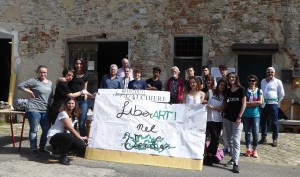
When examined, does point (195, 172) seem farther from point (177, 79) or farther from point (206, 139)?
point (177, 79)

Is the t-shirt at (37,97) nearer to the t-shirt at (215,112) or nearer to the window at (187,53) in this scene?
the t-shirt at (215,112)

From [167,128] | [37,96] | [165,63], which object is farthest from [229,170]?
[165,63]

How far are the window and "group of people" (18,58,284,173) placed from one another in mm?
3765

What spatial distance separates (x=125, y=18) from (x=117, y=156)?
21.2ft

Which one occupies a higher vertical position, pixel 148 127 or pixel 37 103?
pixel 37 103

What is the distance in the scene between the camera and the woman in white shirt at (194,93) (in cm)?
762

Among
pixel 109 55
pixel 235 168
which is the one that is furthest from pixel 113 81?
pixel 109 55

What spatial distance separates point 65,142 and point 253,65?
6.90 m

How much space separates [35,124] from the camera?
7.84 meters

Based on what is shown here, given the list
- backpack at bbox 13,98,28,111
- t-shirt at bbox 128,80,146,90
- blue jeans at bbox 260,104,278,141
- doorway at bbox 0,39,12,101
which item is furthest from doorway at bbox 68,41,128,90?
blue jeans at bbox 260,104,278,141

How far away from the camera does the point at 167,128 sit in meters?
7.55

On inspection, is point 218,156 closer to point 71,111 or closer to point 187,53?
point 71,111

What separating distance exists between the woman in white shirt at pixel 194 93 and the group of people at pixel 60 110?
2.02m

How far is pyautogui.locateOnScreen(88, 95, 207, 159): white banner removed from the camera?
7.40 meters
